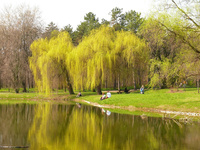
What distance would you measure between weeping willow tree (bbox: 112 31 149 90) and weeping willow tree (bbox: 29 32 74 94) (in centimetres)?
612

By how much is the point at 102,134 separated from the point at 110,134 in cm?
40

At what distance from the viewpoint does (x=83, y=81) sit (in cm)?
3108

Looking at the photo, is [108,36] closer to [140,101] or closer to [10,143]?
[140,101]

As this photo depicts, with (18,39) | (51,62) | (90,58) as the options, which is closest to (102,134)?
(90,58)

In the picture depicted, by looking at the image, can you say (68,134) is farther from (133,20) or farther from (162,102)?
(133,20)

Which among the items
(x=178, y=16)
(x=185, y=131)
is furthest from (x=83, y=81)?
(x=185, y=131)

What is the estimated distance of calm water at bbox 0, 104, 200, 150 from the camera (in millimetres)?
11008

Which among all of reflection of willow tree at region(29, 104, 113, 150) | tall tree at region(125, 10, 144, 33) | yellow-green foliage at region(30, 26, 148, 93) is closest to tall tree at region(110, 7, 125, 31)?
tall tree at region(125, 10, 144, 33)

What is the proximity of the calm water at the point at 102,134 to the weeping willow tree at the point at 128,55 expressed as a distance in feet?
48.5

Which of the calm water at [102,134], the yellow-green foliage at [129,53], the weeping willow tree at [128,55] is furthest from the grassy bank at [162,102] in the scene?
the yellow-green foliage at [129,53]

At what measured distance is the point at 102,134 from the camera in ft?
43.5

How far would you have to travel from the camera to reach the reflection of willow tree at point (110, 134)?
11039mm

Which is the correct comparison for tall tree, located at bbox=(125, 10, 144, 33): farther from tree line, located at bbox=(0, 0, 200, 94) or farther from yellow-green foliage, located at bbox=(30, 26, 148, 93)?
yellow-green foliage, located at bbox=(30, 26, 148, 93)

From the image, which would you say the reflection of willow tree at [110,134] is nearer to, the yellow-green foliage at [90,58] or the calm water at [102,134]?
the calm water at [102,134]
